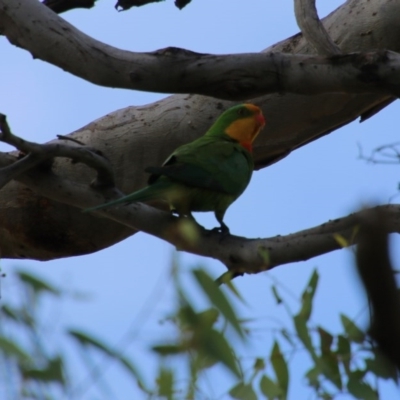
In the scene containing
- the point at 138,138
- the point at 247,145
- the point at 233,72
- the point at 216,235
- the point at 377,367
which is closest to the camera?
the point at 377,367

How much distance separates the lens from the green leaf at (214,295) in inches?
46.7

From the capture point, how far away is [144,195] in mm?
2803

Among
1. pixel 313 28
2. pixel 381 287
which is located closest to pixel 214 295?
pixel 381 287

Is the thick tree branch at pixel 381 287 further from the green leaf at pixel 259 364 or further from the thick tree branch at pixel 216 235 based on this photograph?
the thick tree branch at pixel 216 235

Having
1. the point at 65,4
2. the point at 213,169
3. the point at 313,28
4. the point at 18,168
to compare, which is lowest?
the point at 18,168

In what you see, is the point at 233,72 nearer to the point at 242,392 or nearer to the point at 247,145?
the point at 247,145

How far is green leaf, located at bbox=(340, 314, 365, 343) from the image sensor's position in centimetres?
128

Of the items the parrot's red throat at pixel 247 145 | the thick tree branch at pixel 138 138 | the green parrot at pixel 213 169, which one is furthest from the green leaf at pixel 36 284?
the parrot's red throat at pixel 247 145

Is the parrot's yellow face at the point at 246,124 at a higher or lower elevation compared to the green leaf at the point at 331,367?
higher

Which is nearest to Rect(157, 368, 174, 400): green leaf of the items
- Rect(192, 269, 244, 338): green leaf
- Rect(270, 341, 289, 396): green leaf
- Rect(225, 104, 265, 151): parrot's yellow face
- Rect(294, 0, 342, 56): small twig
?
Rect(192, 269, 244, 338): green leaf

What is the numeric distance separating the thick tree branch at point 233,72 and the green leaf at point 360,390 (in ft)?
4.07

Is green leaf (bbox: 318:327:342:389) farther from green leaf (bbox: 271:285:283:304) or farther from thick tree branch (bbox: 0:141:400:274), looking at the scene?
thick tree branch (bbox: 0:141:400:274)

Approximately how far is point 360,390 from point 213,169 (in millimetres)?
2031

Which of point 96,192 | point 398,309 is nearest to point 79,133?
point 96,192
